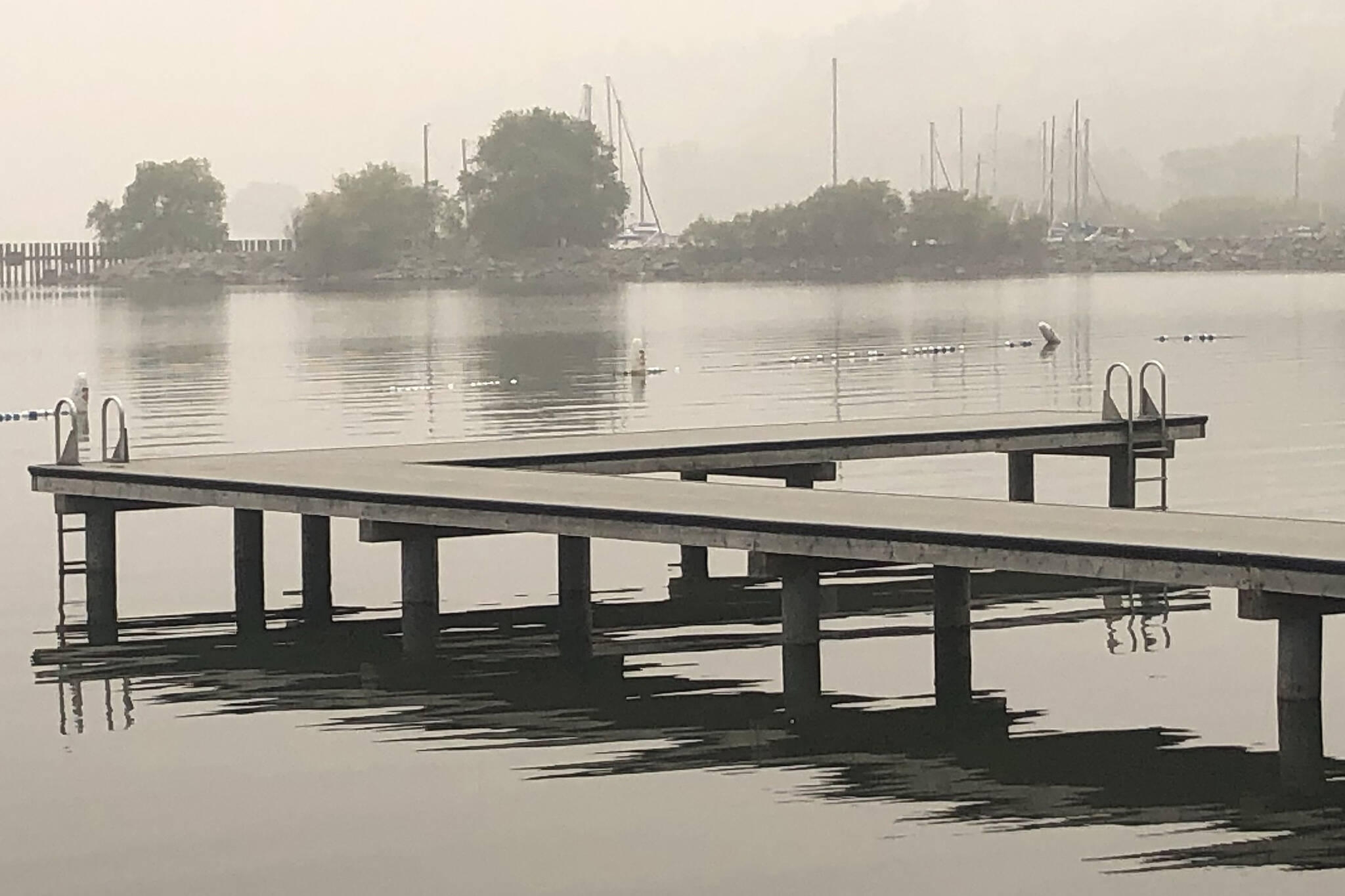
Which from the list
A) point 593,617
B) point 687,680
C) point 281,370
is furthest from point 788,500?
point 281,370

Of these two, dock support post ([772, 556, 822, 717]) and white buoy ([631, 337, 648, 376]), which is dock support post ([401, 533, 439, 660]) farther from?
white buoy ([631, 337, 648, 376])

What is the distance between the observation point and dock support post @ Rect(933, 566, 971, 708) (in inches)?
723

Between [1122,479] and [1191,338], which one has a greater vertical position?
[1191,338]

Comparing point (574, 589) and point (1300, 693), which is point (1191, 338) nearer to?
point (574, 589)

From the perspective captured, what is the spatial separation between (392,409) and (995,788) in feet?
109

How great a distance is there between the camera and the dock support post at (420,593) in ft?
65.9

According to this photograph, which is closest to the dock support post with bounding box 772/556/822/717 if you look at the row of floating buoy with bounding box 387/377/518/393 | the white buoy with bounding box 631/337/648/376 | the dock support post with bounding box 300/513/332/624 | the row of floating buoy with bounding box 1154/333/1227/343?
the dock support post with bounding box 300/513/332/624

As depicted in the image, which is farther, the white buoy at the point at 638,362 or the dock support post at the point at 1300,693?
the white buoy at the point at 638,362

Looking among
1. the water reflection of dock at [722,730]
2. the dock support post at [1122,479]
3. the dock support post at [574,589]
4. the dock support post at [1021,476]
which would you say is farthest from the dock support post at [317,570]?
the dock support post at [1122,479]

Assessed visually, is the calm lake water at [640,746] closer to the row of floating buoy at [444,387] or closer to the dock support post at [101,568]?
the dock support post at [101,568]

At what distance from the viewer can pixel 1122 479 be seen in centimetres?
2592

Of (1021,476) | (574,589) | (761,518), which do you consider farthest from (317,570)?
(1021,476)

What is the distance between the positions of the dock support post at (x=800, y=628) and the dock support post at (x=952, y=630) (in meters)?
0.83

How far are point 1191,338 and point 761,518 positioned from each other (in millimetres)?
60690
